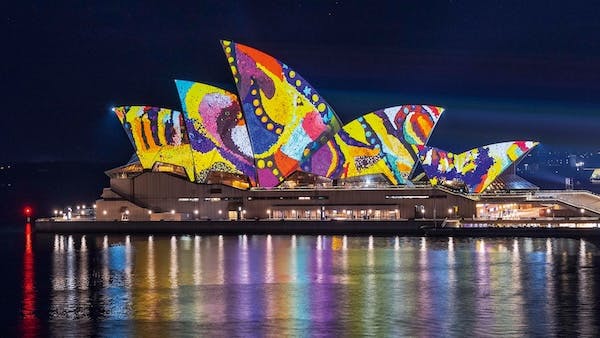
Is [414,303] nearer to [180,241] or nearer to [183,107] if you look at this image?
[180,241]

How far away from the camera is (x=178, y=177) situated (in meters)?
65.4

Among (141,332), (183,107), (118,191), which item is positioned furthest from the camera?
(118,191)

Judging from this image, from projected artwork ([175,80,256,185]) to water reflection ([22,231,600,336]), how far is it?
13749 millimetres

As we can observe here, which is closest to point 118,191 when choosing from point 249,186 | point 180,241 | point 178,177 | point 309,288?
point 178,177

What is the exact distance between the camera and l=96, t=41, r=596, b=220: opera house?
60844mm

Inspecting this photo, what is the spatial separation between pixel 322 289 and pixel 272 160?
31153 millimetres

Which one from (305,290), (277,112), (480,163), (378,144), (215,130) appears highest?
(277,112)

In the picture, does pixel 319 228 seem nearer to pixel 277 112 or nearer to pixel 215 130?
pixel 277 112

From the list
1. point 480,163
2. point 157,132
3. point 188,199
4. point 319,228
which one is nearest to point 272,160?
point 319,228

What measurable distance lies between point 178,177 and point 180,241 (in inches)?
444

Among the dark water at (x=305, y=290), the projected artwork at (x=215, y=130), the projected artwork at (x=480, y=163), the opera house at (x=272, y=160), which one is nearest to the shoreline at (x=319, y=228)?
the opera house at (x=272, y=160)

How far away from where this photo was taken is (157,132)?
6506cm

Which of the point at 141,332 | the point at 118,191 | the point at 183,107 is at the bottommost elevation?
the point at 141,332

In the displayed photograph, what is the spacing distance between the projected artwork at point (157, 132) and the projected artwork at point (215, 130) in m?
1.53
